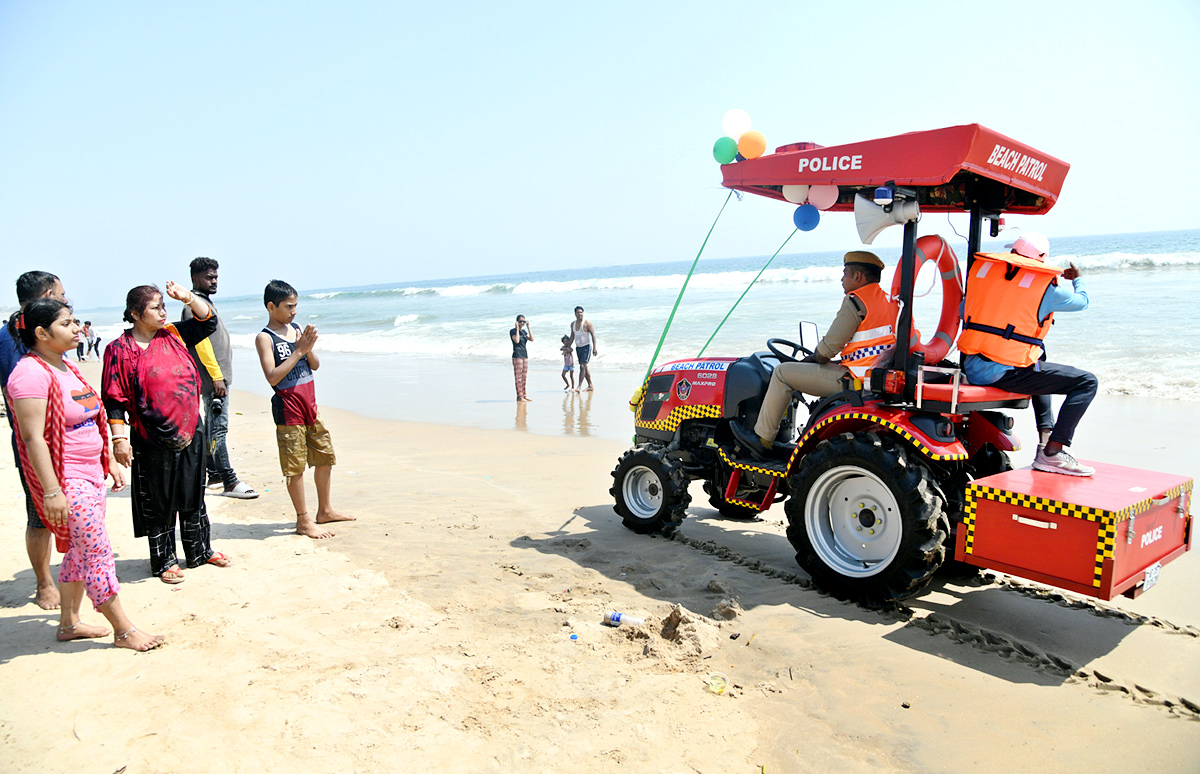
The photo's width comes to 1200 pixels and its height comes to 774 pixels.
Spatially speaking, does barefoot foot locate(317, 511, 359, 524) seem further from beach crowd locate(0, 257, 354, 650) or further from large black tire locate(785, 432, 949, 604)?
large black tire locate(785, 432, 949, 604)

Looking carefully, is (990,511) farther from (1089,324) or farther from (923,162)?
(1089,324)

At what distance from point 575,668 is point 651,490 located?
238 centimetres

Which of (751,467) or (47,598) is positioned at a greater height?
(751,467)

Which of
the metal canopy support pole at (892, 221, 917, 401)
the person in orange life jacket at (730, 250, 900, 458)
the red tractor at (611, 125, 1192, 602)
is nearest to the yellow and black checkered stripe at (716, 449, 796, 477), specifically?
the red tractor at (611, 125, 1192, 602)

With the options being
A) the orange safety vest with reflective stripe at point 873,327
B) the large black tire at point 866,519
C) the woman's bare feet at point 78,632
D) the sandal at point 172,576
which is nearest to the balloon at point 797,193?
the orange safety vest with reflective stripe at point 873,327

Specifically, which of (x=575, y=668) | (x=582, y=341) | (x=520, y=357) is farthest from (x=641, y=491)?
(x=582, y=341)

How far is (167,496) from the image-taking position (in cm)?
436

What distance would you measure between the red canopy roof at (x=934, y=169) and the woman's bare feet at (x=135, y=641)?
13.3 ft

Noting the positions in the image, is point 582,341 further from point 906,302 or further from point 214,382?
point 906,302

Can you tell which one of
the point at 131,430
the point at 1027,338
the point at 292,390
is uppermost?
the point at 1027,338

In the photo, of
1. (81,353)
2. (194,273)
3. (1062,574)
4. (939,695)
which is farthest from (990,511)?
(81,353)

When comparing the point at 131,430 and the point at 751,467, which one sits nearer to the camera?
A: the point at 131,430

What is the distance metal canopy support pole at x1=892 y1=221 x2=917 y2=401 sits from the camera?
400cm

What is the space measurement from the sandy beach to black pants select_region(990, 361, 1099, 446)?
1063 mm
